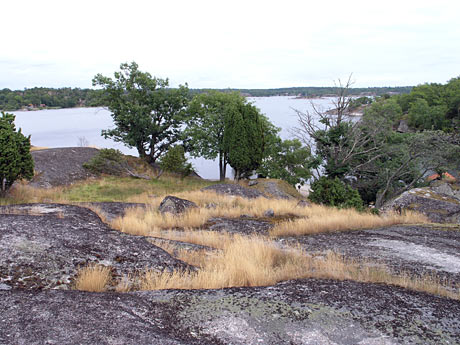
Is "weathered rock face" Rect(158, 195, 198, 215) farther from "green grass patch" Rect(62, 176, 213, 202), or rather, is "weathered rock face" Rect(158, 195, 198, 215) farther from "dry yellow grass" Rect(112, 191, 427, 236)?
"green grass patch" Rect(62, 176, 213, 202)

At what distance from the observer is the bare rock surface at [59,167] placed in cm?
2077

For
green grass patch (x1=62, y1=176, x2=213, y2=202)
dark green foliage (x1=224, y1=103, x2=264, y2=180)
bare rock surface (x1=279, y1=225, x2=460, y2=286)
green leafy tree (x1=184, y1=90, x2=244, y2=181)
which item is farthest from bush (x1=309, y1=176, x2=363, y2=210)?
green leafy tree (x1=184, y1=90, x2=244, y2=181)

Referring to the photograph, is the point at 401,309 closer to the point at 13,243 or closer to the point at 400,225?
the point at 13,243

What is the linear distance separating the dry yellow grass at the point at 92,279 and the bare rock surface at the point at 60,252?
0.59 ft

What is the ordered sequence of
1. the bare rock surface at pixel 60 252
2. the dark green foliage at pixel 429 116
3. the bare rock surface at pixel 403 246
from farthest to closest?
the dark green foliage at pixel 429 116 → the bare rock surface at pixel 403 246 → the bare rock surface at pixel 60 252

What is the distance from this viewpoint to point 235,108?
2727 cm

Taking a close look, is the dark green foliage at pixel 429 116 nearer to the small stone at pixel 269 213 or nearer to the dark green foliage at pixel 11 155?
the small stone at pixel 269 213

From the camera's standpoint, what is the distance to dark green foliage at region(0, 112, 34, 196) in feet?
46.7

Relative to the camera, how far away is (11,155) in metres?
14.3

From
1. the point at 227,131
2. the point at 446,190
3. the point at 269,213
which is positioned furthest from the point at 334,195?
the point at 227,131

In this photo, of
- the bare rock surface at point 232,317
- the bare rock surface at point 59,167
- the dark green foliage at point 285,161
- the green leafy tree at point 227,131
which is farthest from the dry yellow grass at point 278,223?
the dark green foliage at point 285,161

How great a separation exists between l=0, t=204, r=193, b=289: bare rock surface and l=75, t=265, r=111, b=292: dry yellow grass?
18cm

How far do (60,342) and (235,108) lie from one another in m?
25.1

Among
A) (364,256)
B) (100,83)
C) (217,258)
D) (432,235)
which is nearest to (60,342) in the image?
(217,258)
